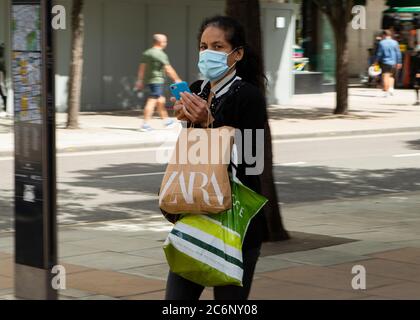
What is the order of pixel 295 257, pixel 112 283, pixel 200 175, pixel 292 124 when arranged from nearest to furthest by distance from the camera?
pixel 200 175
pixel 112 283
pixel 295 257
pixel 292 124

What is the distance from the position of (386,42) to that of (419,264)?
2233cm

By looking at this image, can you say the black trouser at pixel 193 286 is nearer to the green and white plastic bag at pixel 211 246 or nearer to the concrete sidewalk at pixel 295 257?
the green and white plastic bag at pixel 211 246

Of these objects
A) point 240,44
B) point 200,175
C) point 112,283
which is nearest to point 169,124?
→ point 112,283

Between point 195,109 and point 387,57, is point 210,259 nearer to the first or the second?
point 195,109

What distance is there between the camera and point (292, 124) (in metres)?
23.0

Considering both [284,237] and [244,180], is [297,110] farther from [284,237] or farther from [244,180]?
[244,180]

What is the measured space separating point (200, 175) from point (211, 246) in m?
0.33

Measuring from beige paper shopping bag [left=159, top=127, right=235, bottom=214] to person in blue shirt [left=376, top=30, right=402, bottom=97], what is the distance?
1021 inches

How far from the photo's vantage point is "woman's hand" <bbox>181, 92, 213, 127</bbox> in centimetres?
450

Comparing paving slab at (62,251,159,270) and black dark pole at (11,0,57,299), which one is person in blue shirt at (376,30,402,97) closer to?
paving slab at (62,251,159,270)

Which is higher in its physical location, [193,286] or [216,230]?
[216,230]

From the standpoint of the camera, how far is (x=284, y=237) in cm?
919

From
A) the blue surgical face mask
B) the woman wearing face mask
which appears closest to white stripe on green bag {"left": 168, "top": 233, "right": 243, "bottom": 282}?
the woman wearing face mask

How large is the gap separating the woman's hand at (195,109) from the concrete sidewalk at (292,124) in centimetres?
1078
